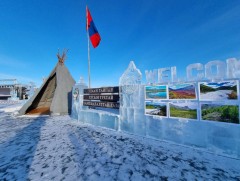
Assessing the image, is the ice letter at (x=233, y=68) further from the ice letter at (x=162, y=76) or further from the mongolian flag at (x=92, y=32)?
the mongolian flag at (x=92, y=32)

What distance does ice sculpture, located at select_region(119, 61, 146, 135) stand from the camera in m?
5.24

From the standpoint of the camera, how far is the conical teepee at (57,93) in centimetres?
1082

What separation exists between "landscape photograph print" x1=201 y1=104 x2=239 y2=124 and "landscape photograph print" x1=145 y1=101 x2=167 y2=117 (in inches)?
47.4

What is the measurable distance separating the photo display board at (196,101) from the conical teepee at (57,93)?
8624 millimetres

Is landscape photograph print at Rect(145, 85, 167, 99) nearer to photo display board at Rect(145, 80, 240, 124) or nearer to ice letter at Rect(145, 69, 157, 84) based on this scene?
photo display board at Rect(145, 80, 240, 124)

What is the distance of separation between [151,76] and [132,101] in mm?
1372

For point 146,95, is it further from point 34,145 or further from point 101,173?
point 34,145

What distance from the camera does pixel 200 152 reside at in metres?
3.76

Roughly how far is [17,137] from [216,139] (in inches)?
289

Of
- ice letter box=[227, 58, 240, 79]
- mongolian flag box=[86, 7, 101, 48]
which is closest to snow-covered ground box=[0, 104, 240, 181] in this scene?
ice letter box=[227, 58, 240, 79]

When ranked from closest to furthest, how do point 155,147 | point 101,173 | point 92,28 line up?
point 101,173 → point 155,147 → point 92,28

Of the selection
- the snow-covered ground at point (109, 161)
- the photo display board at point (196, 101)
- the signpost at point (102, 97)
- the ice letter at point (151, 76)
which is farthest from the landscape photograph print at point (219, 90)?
the signpost at point (102, 97)

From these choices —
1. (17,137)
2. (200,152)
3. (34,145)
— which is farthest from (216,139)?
(17,137)

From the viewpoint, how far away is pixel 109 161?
11.0ft
